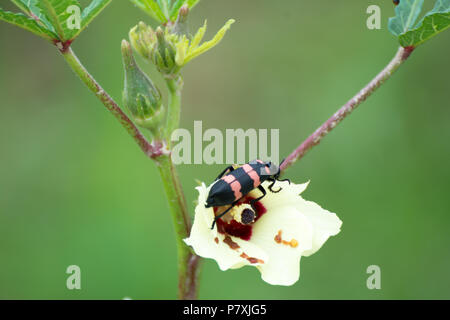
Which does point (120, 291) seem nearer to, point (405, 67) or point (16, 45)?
point (16, 45)

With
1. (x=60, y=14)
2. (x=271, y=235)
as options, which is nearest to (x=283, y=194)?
(x=271, y=235)

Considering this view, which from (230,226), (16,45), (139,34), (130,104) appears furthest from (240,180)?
(16,45)

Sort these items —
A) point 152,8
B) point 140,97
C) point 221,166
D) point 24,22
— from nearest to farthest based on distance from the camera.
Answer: point 24,22 < point 140,97 < point 152,8 < point 221,166

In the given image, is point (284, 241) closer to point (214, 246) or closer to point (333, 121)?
point (214, 246)

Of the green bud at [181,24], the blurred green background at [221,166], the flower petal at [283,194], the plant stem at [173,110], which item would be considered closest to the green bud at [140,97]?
the plant stem at [173,110]
